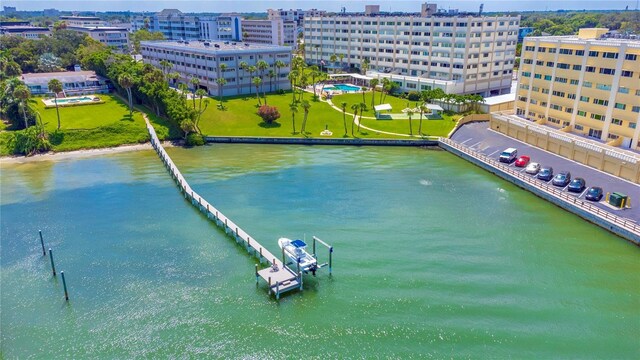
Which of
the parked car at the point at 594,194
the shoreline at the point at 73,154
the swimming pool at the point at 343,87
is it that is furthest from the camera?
the swimming pool at the point at 343,87

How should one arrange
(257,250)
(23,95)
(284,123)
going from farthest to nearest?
(284,123)
(23,95)
(257,250)

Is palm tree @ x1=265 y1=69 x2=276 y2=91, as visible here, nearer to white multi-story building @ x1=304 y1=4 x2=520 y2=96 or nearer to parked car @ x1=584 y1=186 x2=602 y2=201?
white multi-story building @ x1=304 y1=4 x2=520 y2=96

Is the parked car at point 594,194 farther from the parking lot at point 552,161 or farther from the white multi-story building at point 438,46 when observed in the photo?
the white multi-story building at point 438,46

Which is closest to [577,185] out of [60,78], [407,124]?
[407,124]

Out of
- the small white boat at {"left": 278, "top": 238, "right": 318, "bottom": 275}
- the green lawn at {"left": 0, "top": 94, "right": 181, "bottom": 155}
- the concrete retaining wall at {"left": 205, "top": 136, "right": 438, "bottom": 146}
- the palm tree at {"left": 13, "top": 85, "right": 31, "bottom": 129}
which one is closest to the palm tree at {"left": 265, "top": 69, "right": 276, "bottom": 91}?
the concrete retaining wall at {"left": 205, "top": 136, "right": 438, "bottom": 146}

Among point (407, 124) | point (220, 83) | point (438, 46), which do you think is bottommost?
point (407, 124)

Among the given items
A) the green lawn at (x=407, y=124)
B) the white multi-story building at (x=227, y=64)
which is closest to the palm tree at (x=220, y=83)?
the white multi-story building at (x=227, y=64)

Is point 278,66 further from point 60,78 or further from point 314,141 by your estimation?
point 60,78
